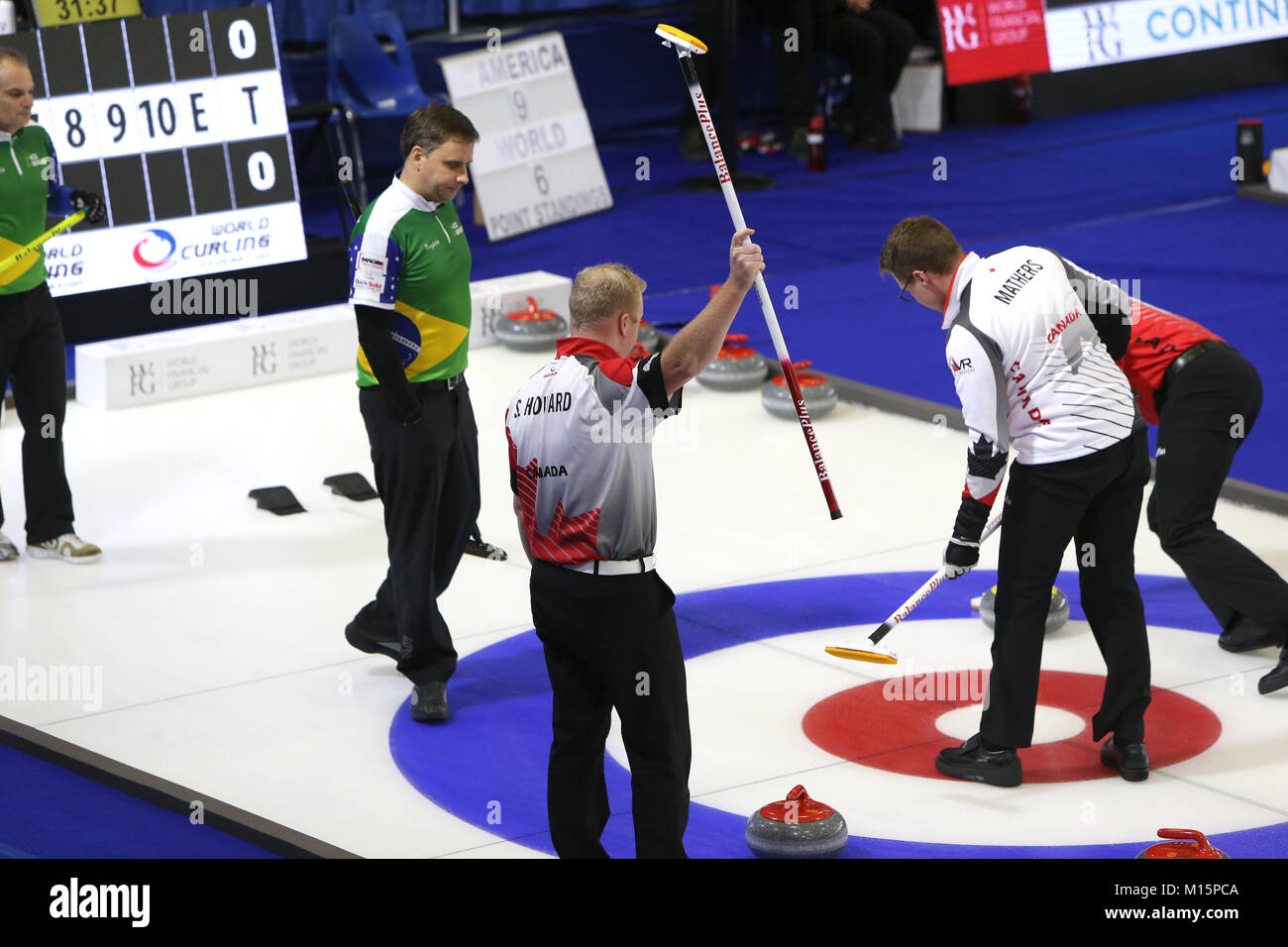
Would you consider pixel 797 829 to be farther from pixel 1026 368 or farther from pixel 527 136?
pixel 527 136

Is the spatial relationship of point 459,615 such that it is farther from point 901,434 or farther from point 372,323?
point 901,434

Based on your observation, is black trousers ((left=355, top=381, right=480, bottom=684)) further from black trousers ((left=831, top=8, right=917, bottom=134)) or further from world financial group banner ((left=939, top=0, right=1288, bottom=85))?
world financial group banner ((left=939, top=0, right=1288, bottom=85))

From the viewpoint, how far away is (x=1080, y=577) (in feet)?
20.2

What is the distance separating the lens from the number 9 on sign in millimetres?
12383

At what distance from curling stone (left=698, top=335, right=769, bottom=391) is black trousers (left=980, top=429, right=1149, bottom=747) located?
4.92 meters

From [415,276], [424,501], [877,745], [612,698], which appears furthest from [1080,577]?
[415,276]

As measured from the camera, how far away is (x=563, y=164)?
51.1 ft

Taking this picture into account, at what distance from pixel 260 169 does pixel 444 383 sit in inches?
243

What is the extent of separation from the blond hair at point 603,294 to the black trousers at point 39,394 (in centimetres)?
416

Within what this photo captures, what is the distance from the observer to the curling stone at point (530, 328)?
12000 mm

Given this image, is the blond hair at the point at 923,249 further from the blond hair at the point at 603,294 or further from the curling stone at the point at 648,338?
the curling stone at the point at 648,338

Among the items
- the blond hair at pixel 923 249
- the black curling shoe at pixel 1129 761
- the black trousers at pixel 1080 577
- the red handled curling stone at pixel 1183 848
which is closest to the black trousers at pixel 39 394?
the blond hair at pixel 923 249

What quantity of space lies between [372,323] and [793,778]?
6.88 feet

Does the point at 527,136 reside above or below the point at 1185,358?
above
